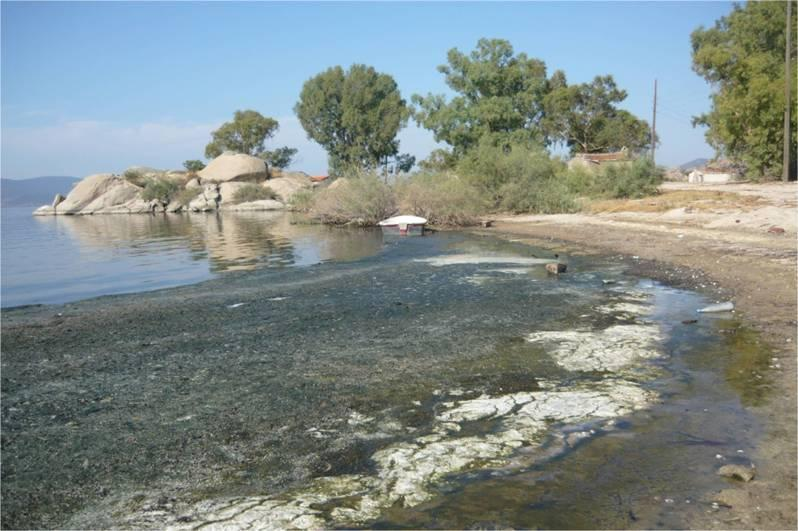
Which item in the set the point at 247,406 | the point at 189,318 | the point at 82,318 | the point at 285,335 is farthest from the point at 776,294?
the point at 82,318

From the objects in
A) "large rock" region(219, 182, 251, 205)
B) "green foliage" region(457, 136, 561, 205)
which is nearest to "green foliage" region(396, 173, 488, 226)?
"green foliage" region(457, 136, 561, 205)

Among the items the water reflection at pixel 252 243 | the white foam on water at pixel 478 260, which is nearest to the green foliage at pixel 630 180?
the water reflection at pixel 252 243

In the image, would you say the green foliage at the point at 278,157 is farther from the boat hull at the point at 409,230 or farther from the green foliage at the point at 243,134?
the boat hull at the point at 409,230

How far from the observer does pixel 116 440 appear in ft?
17.1

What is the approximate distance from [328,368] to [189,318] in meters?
4.24

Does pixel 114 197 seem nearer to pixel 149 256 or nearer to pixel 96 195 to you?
pixel 96 195

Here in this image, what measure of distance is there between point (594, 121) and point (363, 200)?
42561mm

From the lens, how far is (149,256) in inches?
912

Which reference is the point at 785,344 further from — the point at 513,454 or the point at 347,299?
the point at 347,299

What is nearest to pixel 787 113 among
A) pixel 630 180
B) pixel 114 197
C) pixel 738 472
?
pixel 630 180

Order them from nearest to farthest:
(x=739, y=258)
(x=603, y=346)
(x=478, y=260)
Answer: (x=603, y=346) < (x=739, y=258) < (x=478, y=260)

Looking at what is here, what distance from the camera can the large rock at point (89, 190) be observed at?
67.3 metres

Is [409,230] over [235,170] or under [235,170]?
under

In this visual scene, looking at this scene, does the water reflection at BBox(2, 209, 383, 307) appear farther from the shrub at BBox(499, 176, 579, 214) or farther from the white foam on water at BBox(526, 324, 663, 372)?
the white foam on water at BBox(526, 324, 663, 372)
